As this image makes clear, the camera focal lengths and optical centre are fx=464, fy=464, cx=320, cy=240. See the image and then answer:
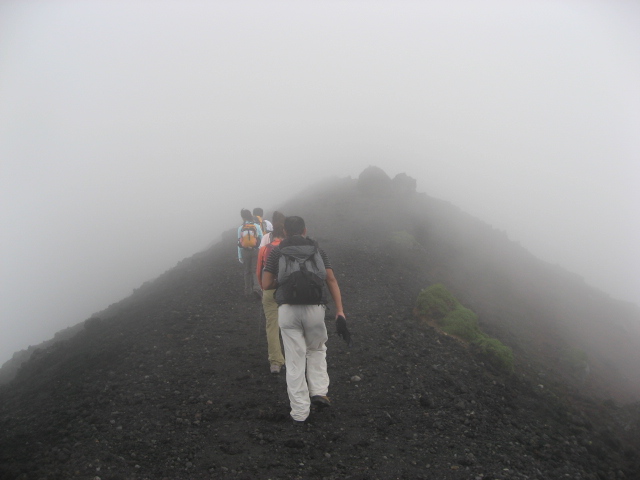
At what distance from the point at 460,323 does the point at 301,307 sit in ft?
23.9

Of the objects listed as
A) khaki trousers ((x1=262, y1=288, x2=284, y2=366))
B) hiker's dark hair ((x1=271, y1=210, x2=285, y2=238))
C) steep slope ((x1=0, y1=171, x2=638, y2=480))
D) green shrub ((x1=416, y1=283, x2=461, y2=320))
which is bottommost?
green shrub ((x1=416, y1=283, x2=461, y2=320))

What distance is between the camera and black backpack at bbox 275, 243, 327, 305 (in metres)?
7.19

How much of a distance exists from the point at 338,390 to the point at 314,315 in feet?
8.29

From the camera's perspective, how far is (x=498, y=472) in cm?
657

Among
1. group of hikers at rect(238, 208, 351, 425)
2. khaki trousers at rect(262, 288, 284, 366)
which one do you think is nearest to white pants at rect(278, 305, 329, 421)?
group of hikers at rect(238, 208, 351, 425)

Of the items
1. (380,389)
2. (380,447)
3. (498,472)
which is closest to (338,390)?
(380,389)

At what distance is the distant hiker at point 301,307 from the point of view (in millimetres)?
7234

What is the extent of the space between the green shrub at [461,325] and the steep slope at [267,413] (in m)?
0.67

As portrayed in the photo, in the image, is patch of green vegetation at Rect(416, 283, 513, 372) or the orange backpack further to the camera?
the orange backpack

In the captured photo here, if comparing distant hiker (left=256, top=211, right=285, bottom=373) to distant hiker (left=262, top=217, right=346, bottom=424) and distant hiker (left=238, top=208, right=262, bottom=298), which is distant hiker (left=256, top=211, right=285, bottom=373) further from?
distant hiker (left=238, top=208, right=262, bottom=298)

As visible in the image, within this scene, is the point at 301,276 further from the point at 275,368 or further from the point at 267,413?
the point at 275,368

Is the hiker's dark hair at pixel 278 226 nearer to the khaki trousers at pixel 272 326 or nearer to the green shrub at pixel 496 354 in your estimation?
the khaki trousers at pixel 272 326

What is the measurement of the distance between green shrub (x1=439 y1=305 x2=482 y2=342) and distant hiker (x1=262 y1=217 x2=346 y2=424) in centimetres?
629

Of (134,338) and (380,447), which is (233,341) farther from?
(380,447)
